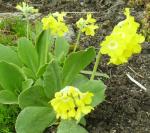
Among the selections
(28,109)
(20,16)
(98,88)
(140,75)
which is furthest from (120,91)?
(20,16)

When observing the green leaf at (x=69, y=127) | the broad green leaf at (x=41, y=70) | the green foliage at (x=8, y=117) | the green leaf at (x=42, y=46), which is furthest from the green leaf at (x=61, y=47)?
the green leaf at (x=69, y=127)

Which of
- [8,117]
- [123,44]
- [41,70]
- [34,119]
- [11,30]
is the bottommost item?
[8,117]

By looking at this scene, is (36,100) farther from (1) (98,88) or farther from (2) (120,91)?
(2) (120,91)

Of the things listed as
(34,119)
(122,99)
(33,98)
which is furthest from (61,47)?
(34,119)

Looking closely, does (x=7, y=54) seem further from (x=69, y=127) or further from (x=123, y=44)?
(x=123, y=44)

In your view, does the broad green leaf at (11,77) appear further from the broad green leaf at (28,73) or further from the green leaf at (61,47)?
the green leaf at (61,47)

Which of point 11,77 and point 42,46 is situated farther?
point 42,46

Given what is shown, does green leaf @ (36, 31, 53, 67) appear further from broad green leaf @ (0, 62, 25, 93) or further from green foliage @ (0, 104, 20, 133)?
green foliage @ (0, 104, 20, 133)
